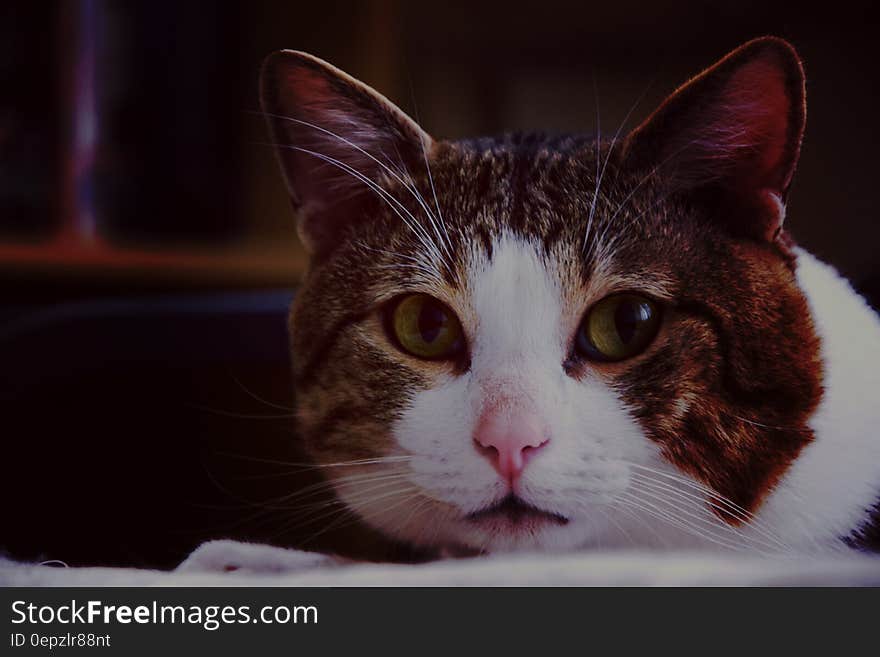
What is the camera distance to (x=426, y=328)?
22.2 inches

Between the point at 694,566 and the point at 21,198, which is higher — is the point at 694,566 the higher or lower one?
the lower one

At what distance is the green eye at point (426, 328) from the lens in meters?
0.55

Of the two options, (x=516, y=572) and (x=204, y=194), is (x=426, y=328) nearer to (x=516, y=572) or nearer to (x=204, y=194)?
(x=516, y=572)

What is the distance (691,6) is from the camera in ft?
1.94

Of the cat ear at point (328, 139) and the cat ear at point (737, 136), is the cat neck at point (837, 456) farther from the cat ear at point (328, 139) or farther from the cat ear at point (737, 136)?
the cat ear at point (328, 139)

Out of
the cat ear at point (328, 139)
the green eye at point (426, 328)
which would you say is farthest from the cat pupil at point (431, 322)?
the cat ear at point (328, 139)

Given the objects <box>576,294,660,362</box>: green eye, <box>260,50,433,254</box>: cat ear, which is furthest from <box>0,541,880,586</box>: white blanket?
<box>260,50,433,254</box>: cat ear

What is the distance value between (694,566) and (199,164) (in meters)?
0.68

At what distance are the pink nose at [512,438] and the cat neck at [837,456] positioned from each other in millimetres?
166

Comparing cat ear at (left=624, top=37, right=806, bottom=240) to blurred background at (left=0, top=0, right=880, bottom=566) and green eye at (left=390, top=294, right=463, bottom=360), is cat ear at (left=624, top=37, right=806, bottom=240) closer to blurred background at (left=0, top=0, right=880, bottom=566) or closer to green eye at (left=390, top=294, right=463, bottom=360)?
blurred background at (left=0, top=0, right=880, bottom=566)

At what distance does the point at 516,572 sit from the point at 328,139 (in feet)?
1.13

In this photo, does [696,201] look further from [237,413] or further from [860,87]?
[237,413]

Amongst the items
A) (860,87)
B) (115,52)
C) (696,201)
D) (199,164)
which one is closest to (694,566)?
(696,201)

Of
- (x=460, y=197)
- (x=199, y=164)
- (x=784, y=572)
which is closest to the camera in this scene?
(x=784, y=572)
